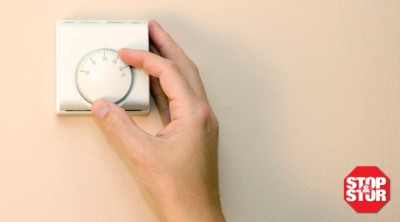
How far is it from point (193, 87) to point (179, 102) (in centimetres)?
4

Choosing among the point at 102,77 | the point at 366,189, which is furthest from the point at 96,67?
the point at 366,189

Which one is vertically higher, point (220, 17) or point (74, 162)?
point (220, 17)

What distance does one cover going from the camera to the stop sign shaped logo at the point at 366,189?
25.7 inches

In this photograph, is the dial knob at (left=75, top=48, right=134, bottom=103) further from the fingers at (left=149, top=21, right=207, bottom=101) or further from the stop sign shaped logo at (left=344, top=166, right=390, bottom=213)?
the stop sign shaped logo at (left=344, top=166, right=390, bottom=213)

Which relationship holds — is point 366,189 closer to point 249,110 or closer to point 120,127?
point 249,110

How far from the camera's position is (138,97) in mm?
595

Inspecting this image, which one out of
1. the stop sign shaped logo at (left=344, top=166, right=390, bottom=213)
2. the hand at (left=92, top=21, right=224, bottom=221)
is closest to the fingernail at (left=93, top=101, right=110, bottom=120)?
the hand at (left=92, top=21, right=224, bottom=221)

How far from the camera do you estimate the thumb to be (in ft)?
1.82

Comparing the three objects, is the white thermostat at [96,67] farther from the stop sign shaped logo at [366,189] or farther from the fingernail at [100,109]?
the stop sign shaped logo at [366,189]

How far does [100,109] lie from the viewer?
57cm

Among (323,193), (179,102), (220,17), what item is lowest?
(323,193)

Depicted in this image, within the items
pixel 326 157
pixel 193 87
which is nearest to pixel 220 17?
pixel 193 87

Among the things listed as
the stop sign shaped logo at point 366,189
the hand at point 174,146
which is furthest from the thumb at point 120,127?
the stop sign shaped logo at point 366,189

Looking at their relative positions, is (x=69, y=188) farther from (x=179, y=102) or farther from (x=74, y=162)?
(x=179, y=102)
